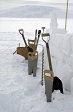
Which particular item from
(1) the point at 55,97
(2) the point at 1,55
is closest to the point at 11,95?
(1) the point at 55,97

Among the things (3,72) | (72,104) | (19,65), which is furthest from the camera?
(19,65)

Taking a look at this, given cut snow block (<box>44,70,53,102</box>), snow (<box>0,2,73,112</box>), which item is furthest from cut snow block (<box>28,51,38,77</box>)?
cut snow block (<box>44,70,53,102</box>)

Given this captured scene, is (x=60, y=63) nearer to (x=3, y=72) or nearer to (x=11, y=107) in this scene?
(x=11, y=107)

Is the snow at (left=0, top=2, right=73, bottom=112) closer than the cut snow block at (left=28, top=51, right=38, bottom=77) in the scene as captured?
Yes

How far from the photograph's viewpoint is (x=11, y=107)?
3.02m

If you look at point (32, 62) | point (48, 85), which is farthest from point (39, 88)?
point (32, 62)

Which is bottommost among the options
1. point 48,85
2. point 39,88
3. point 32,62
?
point 39,88

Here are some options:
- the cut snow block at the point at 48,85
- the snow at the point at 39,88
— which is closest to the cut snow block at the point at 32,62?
the snow at the point at 39,88

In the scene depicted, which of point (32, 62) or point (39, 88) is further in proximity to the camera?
point (32, 62)

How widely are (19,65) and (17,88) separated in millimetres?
1483

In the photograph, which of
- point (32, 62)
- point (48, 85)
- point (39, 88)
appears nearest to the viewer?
point (48, 85)

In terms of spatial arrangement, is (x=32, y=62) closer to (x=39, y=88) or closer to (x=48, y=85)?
→ (x=39, y=88)

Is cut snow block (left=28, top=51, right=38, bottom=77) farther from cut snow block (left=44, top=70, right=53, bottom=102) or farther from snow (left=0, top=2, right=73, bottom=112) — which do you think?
cut snow block (left=44, top=70, right=53, bottom=102)

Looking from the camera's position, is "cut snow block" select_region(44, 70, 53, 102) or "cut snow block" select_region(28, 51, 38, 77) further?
"cut snow block" select_region(28, 51, 38, 77)
